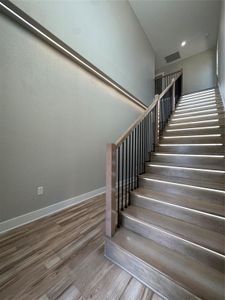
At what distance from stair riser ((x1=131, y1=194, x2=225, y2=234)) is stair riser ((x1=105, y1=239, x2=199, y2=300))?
2.18 ft

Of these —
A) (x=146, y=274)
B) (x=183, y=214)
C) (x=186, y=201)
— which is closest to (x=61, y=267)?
(x=146, y=274)

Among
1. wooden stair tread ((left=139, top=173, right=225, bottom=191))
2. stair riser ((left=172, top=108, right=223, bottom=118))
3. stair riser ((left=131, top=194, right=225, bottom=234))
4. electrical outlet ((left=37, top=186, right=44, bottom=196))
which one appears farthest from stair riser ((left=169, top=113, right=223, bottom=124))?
electrical outlet ((left=37, top=186, right=44, bottom=196))

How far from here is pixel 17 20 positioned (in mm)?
2029

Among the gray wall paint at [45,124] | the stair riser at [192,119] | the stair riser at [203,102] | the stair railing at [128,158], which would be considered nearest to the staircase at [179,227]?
the stair railing at [128,158]

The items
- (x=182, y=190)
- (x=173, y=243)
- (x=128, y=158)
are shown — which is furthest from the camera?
(x=128, y=158)

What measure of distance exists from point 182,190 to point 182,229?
55cm

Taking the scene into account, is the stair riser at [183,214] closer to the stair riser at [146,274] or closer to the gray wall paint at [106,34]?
the stair riser at [146,274]

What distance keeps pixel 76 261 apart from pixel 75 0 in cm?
412

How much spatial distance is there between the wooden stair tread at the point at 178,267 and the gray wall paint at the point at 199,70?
7.60 metres

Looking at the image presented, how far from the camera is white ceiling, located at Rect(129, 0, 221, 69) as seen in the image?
4582 mm

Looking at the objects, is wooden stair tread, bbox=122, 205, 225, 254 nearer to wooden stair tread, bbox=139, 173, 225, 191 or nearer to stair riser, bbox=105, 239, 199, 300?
stair riser, bbox=105, 239, 199, 300

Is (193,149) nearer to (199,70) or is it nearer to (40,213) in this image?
(40,213)

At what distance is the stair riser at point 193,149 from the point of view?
2.33m

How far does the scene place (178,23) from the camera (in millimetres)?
5207
